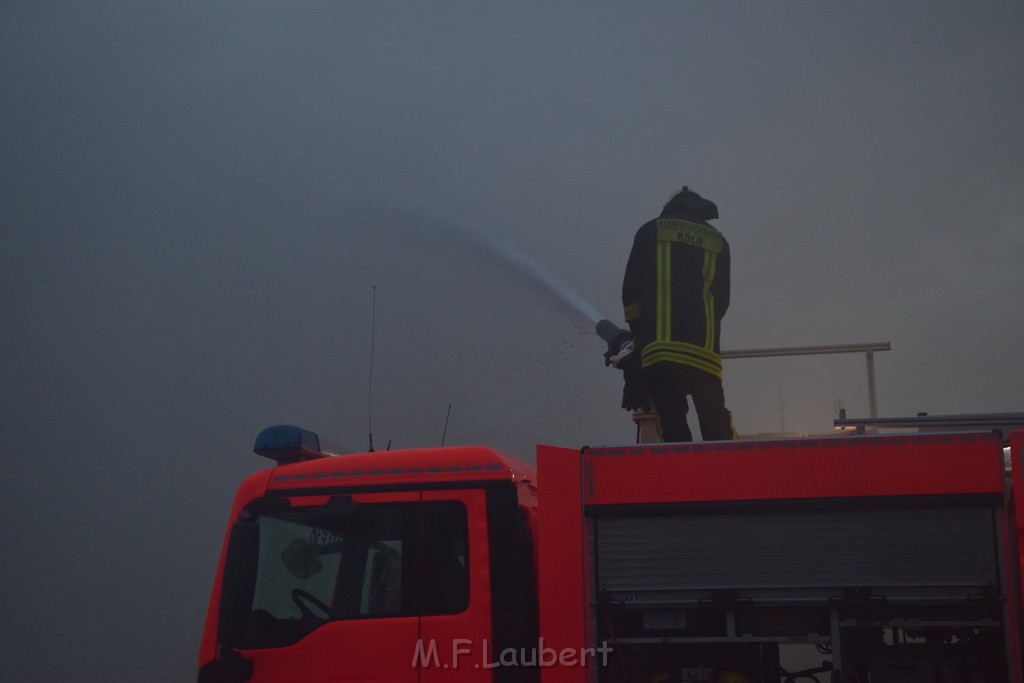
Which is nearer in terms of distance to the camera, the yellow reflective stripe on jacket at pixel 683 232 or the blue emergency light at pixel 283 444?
the blue emergency light at pixel 283 444

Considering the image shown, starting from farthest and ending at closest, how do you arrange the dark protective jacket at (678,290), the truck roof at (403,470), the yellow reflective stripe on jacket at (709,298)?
the yellow reflective stripe on jacket at (709,298), the dark protective jacket at (678,290), the truck roof at (403,470)

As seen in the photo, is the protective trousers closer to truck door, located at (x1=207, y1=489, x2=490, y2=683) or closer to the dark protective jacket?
the dark protective jacket

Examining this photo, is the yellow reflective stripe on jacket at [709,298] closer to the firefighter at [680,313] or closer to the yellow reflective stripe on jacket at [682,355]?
the firefighter at [680,313]

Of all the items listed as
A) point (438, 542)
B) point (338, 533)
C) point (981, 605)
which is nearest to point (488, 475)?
point (438, 542)

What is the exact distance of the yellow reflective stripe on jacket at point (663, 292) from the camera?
255 inches

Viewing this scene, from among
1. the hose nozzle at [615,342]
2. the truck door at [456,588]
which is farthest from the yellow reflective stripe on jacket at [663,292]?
the truck door at [456,588]

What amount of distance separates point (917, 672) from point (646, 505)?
1.39 metres

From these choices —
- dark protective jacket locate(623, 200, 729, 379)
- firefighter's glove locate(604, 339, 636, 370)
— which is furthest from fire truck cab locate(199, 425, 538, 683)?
firefighter's glove locate(604, 339, 636, 370)

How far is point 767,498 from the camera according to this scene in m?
4.30

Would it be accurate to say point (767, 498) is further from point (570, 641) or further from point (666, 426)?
point (666, 426)

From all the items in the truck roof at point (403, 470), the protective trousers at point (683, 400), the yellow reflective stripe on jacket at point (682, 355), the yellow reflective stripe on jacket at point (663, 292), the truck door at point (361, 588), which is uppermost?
the yellow reflective stripe on jacket at point (663, 292)

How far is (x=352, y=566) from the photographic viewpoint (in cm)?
A: 466

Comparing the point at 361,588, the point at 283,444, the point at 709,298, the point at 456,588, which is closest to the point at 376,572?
the point at 361,588

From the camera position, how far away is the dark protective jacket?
21.1 feet
